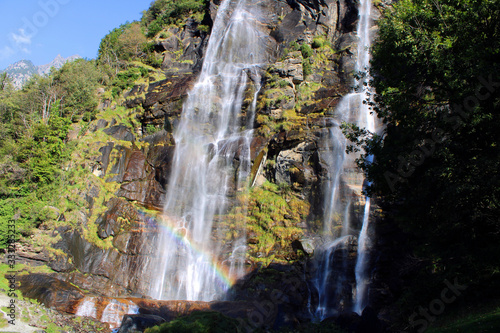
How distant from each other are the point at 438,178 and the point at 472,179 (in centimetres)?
113

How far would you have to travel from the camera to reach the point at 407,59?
534 inches

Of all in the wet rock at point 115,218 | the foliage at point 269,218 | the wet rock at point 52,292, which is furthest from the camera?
the wet rock at point 115,218

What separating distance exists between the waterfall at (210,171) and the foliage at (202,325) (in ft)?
27.2

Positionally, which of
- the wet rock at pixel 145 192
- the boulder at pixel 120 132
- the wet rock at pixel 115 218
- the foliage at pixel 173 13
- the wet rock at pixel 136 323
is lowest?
the wet rock at pixel 136 323

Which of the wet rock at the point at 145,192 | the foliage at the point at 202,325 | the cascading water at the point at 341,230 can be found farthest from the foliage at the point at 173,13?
the foliage at the point at 202,325

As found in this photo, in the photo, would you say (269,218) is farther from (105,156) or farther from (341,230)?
(105,156)

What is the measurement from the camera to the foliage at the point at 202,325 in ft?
38.9

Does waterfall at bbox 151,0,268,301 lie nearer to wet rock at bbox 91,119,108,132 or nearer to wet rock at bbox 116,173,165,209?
wet rock at bbox 116,173,165,209

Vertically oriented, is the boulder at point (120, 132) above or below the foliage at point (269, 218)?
above

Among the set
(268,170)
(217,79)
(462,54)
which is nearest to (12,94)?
(217,79)

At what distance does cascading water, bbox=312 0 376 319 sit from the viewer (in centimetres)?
1883

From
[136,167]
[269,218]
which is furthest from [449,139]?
[136,167]

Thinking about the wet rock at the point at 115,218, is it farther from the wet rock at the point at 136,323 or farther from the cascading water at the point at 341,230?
the cascading water at the point at 341,230

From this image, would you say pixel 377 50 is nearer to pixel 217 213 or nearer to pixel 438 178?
pixel 438 178
